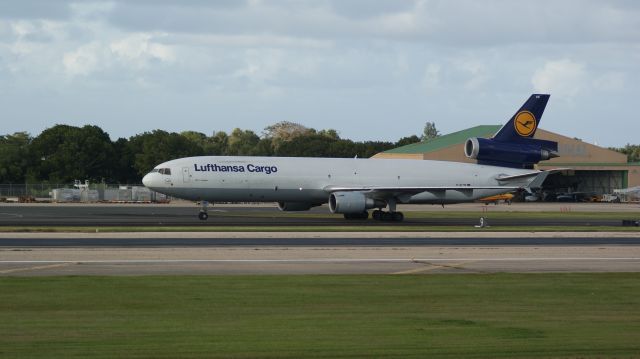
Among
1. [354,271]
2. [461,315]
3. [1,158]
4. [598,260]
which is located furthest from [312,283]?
[1,158]

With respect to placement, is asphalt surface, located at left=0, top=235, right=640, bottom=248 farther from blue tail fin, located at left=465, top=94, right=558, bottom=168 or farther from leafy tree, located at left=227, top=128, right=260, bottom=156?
leafy tree, located at left=227, top=128, right=260, bottom=156

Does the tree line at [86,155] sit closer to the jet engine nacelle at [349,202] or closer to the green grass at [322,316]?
the jet engine nacelle at [349,202]

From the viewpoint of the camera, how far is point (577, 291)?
71.6 feet

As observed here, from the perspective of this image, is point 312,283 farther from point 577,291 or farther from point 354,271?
point 577,291

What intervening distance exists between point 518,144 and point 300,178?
15.5 metres

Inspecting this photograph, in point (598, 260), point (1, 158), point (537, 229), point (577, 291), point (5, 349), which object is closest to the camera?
point (5, 349)

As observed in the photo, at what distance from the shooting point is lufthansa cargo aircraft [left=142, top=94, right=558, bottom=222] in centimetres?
5662

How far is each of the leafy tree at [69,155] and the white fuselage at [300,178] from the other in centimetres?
7173

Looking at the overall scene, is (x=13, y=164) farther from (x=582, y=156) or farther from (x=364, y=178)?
(x=364, y=178)

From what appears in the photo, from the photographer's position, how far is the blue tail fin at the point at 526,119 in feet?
203

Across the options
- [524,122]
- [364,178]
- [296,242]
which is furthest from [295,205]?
[296,242]

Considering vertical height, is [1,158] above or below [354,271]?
above

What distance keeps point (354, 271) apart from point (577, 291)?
6556 millimetres

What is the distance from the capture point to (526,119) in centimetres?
6200
